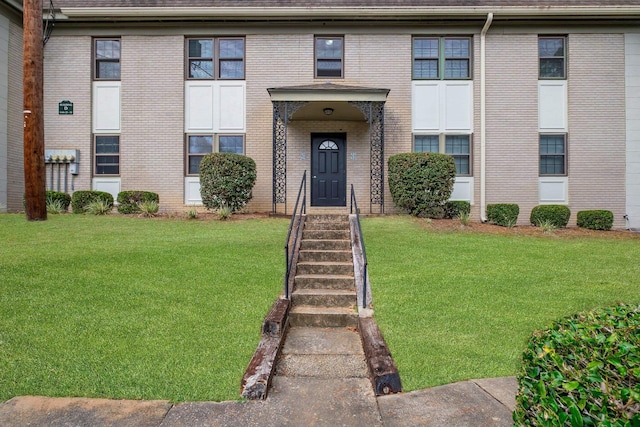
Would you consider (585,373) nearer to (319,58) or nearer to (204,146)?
(319,58)

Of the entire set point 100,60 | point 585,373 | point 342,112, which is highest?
point 100,60

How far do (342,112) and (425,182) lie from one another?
11.2 feet

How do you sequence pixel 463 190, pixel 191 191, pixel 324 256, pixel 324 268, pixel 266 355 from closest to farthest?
pixel 266 355 < pixel 324 268 < pixel 324 256 < pixel 463 190 < pixel 191 191

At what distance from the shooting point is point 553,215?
1148 cm

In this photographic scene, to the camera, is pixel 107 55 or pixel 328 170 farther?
pixel 107 55

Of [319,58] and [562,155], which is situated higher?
[319,58]

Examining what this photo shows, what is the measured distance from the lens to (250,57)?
12867 millimetres

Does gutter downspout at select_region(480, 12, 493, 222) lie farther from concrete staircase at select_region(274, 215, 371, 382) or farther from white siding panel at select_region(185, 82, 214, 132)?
white siding panel at select_region(185, 82, 214, 132)

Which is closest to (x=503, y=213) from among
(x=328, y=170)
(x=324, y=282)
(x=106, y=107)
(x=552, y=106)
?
(x=552, y=106)

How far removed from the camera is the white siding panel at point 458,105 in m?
12.8

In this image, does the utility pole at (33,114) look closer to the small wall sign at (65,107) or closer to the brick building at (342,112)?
the brick building at (342,112)

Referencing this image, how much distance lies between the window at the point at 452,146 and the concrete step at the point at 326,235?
586 cm

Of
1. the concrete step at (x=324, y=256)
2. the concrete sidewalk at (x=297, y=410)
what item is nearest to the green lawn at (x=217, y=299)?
the concrete sidewalk at (x=297, y=410)

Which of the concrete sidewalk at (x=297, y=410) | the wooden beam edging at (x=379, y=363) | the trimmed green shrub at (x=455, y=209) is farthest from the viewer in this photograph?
the trimmed green shrub at (x=455, y=209)
